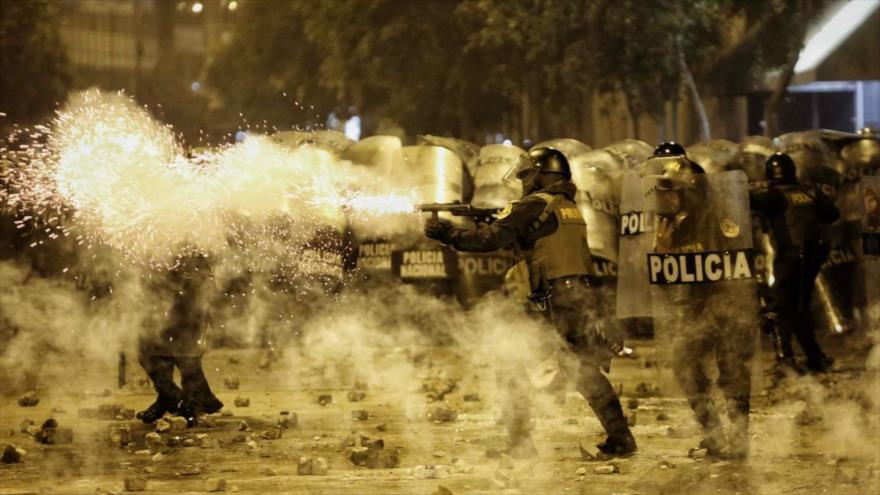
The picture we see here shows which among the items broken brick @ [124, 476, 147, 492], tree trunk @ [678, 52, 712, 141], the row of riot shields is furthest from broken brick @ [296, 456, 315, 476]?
tree trunk @ [678, 52, 712, 141]

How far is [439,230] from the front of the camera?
7.84 m

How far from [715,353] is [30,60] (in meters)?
29.5

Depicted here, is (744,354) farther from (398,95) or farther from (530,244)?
(398,95)

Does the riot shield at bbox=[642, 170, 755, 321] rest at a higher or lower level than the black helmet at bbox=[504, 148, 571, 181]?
lower

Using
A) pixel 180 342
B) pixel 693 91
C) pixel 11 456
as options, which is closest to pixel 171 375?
pixel 180 342

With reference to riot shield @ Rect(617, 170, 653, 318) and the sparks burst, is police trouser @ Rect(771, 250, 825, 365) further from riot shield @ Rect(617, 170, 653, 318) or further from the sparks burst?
the sparks burst

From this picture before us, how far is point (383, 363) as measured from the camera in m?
14.0

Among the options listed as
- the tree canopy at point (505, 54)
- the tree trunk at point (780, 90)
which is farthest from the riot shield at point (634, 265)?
the tree trunk at point (780, 90)

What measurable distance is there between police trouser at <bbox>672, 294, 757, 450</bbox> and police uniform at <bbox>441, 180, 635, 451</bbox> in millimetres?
445

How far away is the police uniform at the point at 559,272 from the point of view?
314 inches

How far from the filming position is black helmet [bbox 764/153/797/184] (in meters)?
11.9

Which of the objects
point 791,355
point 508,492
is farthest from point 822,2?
point 508,492

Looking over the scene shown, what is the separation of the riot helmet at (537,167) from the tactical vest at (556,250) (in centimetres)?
16

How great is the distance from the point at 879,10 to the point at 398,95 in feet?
28.0
